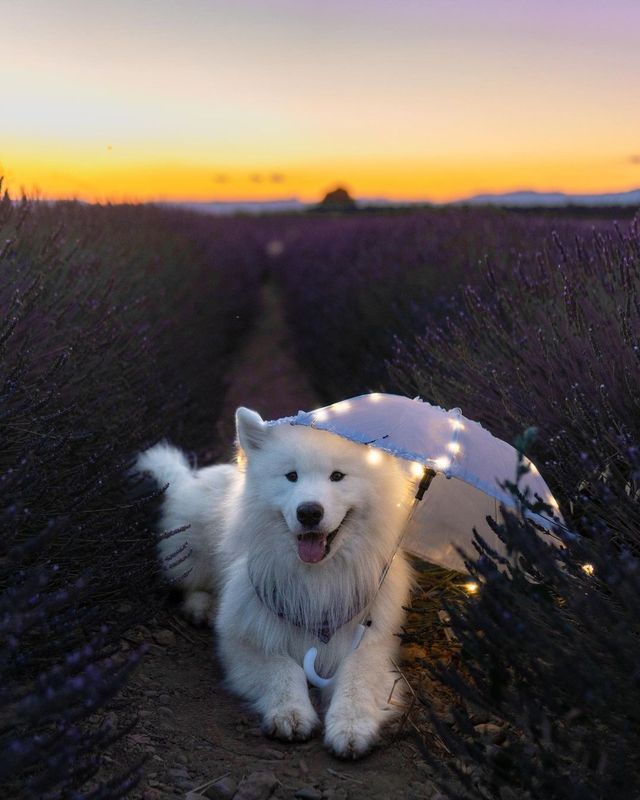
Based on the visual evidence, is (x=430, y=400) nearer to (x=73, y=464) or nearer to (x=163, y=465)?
(x=163, y=465)

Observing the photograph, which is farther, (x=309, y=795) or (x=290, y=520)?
(x=290, y=520)

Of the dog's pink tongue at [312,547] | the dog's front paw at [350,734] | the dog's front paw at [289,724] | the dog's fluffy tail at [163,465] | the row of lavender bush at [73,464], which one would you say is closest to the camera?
the row of lavender bush at [73,464]

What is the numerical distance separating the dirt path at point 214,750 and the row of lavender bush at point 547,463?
8.3 inches

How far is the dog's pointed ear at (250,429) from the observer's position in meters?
3.04

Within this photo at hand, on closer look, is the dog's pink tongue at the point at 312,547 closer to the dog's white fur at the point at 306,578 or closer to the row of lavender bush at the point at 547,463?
the dog's white fur at the point at 306,578

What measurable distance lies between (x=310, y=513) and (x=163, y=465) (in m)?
1.65

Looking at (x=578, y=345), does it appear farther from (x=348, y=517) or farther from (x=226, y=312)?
(x=226, y=312)

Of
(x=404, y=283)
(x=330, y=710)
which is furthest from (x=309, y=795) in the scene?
(x=404, y=283)

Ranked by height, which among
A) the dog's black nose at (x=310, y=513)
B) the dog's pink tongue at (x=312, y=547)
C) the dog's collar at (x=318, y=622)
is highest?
the dog's black nose at (x=310, y=513)

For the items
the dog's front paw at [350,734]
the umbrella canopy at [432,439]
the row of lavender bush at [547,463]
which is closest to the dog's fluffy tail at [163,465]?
the row of lavender bush at [547,463]

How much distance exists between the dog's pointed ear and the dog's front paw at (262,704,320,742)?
2.94ft

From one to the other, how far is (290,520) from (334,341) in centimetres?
581

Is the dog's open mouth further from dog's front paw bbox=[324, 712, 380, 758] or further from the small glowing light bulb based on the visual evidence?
A: dog's front paw bbox=[324, 712, 380, 758]

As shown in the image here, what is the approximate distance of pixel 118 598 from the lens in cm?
332
